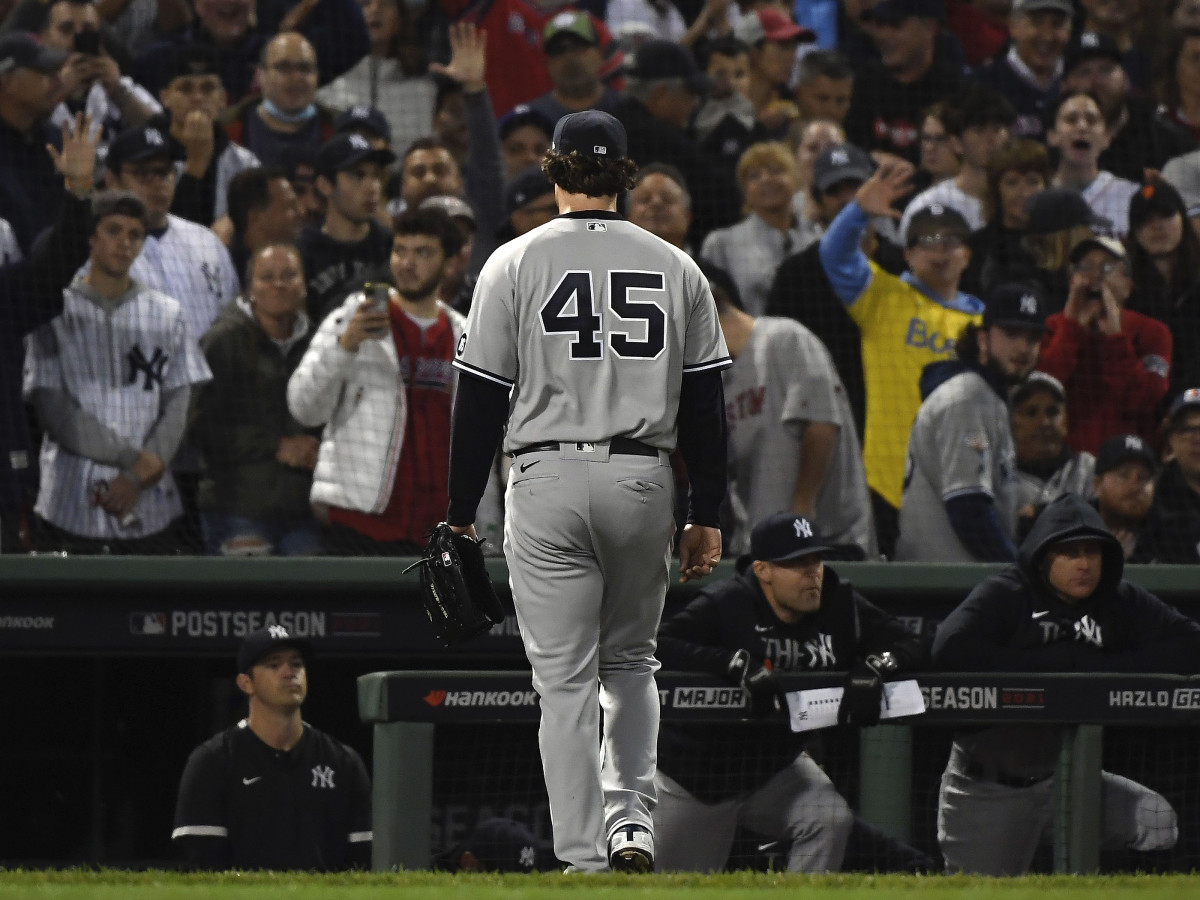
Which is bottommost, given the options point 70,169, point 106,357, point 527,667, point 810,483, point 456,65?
point 527,667

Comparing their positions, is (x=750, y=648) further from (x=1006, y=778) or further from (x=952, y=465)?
(x=952, y=465)

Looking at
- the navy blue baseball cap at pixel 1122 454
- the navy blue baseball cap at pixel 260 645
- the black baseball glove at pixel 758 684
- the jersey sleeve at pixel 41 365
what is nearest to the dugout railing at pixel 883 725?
the black baseball glove at pixel 758 684

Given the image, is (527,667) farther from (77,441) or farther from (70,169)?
(70,169)

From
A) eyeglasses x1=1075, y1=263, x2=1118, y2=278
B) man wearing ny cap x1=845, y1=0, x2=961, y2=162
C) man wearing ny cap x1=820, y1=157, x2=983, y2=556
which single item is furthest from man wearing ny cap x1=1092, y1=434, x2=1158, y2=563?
man wearing ny cap x1=845, y1=0, x2=961, y2=162

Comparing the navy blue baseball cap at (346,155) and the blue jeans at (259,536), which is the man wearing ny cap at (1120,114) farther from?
the blue jeans at (259,536)

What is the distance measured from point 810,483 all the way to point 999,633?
1.46 m

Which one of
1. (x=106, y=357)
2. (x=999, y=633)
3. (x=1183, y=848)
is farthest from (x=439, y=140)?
(x=1183, y=848)

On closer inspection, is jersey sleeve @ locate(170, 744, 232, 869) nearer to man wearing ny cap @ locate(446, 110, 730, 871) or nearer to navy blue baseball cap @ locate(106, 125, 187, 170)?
man wearing ny cap @ locate(446, 110, 730, 871)

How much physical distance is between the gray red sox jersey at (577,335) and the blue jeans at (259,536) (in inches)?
126

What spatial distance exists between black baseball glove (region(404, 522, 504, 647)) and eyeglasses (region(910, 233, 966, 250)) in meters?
4.12

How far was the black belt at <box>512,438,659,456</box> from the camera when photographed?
12.5 ft

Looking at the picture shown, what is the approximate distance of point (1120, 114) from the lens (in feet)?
30.6

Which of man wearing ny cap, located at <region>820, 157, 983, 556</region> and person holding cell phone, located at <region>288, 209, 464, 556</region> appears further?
man wearing ny cap, located at <region>820, 157, 983, 556</region>

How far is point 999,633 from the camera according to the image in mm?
5797
